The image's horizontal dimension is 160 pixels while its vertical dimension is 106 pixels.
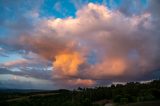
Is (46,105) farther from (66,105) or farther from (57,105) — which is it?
(66,105)

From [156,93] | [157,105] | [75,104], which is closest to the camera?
[157,105]

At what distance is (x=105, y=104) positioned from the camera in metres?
183

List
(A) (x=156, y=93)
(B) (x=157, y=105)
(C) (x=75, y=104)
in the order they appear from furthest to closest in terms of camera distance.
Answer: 1. (A) (x=156, y=93)
2. (C) (x=75, y=104)
3. (B) (x=157, y=105)

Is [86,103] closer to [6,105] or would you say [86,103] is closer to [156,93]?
[156,93]

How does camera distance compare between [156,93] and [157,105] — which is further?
[156,93]

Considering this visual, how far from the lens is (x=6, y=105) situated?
185m

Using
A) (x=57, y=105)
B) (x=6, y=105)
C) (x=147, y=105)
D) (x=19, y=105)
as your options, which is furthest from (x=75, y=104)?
(x=147, y=105)

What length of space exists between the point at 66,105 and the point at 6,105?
1908 inches

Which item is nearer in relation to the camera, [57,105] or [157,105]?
[157,105]

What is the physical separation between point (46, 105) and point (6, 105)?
2906cm

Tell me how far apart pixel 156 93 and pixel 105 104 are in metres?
35.8

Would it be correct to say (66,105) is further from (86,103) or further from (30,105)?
(30,105)

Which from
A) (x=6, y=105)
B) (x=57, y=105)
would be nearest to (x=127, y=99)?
(x=57, y=105)

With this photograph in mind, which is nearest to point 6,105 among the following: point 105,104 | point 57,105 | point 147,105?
point 57,105
